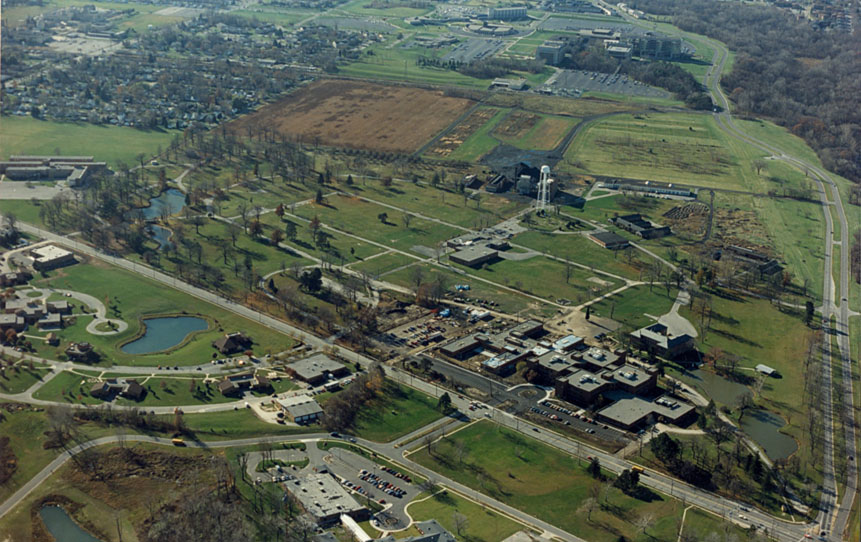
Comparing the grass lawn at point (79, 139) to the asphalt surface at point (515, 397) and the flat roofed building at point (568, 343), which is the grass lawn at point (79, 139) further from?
the flat roofed building at point (568, 343)

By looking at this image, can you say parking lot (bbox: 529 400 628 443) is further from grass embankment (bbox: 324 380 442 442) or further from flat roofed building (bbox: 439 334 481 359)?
flat roofed building (bbox: 439 334 481 359)

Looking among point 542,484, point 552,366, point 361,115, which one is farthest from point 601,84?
A: point 542,484

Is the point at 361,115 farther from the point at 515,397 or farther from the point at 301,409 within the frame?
the point at 301,409

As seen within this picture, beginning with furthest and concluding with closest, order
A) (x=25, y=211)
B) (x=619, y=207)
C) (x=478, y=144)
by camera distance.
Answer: (x=478, y=144) → (x=619, y=207) → (x=25, y=211)

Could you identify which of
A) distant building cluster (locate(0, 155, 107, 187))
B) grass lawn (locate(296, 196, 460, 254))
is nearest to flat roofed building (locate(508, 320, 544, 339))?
grass lawn (locate(296, 196, 460, 254))

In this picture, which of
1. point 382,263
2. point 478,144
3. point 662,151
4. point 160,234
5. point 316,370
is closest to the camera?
point 316,370

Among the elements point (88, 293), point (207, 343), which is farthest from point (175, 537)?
point (88, 293)
